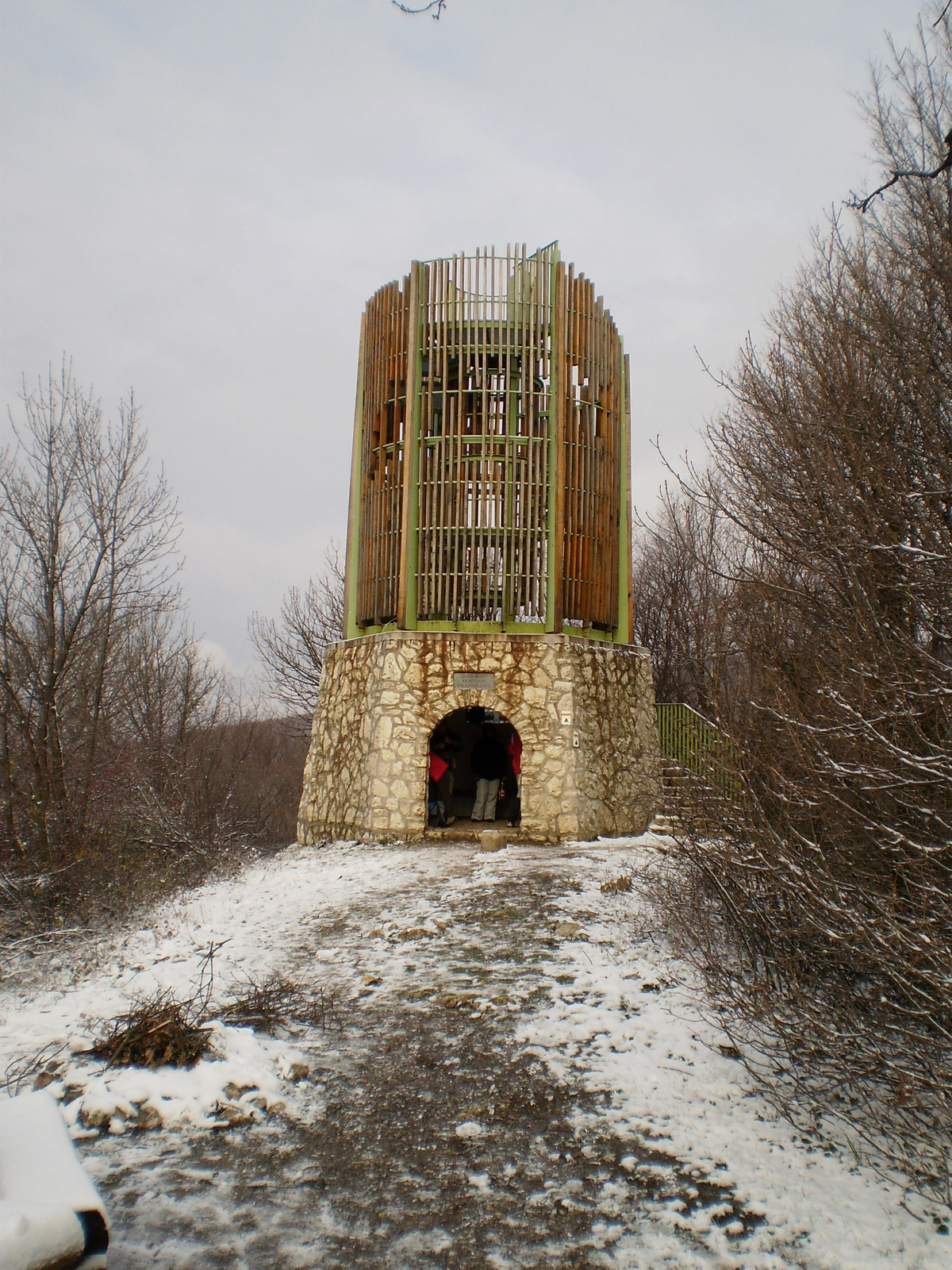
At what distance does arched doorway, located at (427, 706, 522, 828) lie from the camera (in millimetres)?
13391

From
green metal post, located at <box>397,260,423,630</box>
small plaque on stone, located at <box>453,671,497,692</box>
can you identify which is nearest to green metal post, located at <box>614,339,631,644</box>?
small plaque on stone, located at <box>453,671,497,692</box>

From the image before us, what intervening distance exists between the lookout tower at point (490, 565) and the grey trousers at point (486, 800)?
187cm

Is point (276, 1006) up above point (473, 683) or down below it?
below

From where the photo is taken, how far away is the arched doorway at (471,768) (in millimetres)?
13391

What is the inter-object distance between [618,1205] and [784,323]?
849cm

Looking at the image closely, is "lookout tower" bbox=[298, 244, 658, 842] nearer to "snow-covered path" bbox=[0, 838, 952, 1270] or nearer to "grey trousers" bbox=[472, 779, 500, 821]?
"grey trousers" bbox=[472, 779, 500, 821]

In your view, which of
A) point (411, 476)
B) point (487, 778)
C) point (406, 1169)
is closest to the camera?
point (406, 1169)

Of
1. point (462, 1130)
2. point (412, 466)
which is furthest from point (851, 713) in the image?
point (412, 466)

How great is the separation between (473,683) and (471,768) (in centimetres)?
289

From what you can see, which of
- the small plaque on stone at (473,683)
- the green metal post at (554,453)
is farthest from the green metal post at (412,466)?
the green metal post at (554,453)

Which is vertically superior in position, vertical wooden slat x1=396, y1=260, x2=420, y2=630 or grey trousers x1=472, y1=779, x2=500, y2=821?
vertical wooden slat x1=396, y1=260, x2=420, y2=630

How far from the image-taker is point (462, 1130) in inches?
153

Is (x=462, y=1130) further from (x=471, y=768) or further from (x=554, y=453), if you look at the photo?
(x=471, y=768)

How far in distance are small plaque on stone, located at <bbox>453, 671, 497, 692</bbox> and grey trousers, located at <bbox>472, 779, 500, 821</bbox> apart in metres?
2.34
